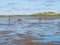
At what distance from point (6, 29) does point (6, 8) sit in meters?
1.43

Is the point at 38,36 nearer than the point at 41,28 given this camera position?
Yes

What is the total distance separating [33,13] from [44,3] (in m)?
0.52

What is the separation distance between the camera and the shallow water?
465 cm

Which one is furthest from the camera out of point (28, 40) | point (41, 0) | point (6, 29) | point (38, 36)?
point (41, 0)

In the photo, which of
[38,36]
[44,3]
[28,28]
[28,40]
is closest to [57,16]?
[44,3]

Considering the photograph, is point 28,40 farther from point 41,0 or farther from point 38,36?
point 41,0

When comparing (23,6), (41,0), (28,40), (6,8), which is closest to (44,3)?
(41,0)

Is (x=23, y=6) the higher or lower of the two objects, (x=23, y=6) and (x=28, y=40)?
the higher

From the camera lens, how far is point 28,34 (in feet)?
17.5

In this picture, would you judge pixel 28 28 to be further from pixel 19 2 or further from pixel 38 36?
pixel 19 2

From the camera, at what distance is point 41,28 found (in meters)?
5.96

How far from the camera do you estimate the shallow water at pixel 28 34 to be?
15.3 feet

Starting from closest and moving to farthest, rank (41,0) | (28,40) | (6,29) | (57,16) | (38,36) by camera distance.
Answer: (28,40), (38,36), (6,29), (41,0), (57,16)

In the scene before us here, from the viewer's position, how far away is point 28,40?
4734 millimetres
